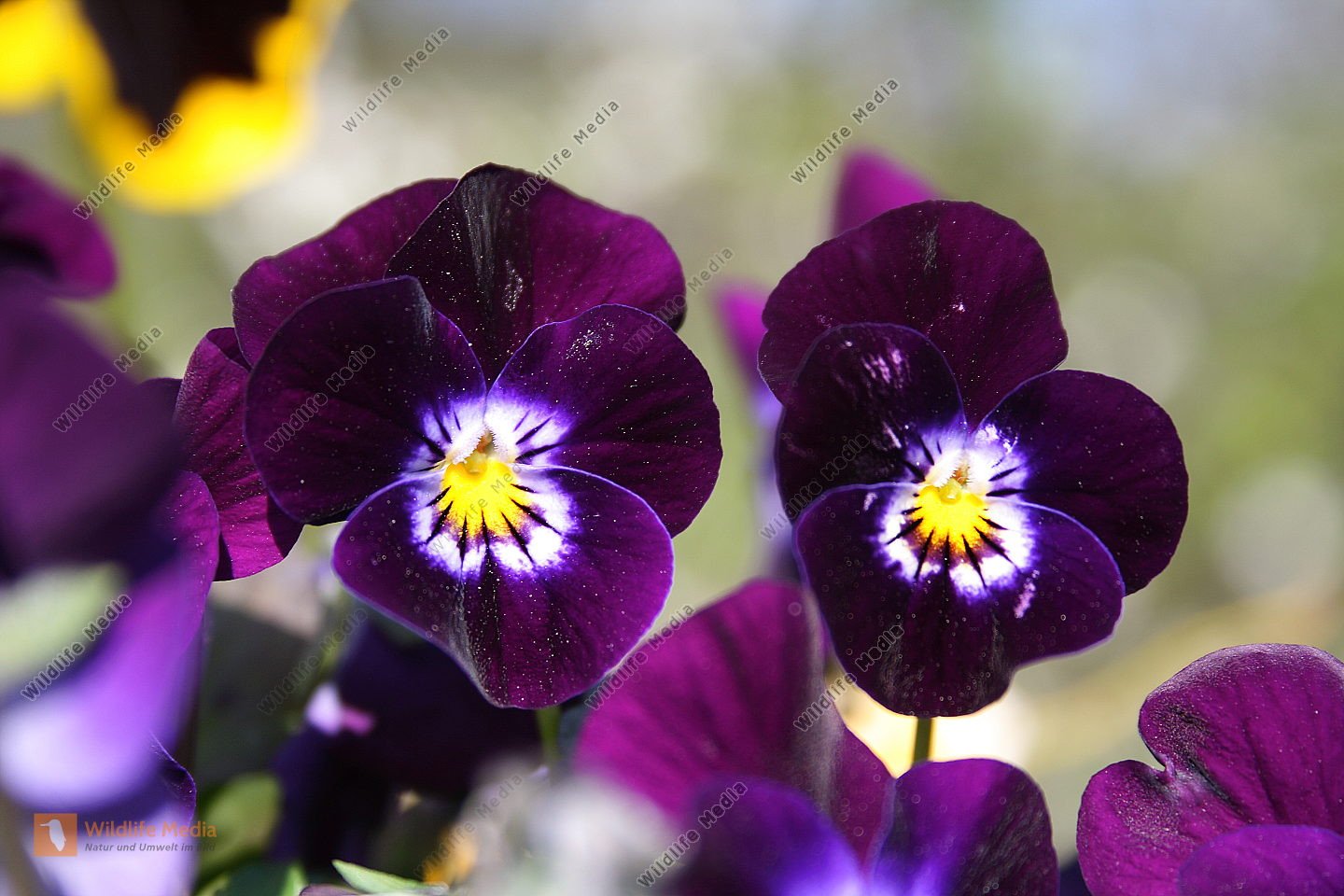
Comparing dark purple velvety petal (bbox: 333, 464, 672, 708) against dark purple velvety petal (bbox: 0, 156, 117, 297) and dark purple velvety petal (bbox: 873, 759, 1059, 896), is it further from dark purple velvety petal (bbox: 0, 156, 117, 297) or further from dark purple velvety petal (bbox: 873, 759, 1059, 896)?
dark purple velvety petal (bbox: 0, 156, 117, 297)

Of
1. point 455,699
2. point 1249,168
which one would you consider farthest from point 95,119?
point 1249,168

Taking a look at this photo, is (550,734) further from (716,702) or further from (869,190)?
(869,190)

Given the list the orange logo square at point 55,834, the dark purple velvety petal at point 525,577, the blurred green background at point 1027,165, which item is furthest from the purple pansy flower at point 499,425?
the blurred green background at point 1027,165

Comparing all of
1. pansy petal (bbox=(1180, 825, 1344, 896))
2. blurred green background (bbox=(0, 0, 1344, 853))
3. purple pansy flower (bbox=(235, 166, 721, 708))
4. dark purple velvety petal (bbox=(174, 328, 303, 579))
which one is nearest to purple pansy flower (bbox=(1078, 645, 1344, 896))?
pansy petal (bbox=(1180, 825, 1344, 896))

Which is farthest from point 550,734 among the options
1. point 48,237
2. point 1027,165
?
point 1027,165

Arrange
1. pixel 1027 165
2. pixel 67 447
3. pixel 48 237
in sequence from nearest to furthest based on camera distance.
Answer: pixel 67 447, pixel 48 237, pixel 1027 165
